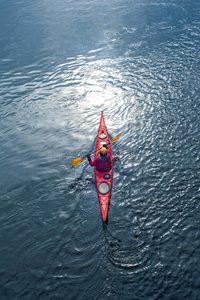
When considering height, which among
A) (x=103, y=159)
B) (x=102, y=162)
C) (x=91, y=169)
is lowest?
(x=91, y=169)

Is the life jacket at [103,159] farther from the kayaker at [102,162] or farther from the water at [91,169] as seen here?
the water at [91,169]

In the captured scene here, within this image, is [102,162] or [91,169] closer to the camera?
[102,162]

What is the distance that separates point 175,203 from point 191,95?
10241mm

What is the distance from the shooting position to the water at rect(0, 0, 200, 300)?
804cm

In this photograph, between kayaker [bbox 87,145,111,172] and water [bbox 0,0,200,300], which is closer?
water [bbox 0,0,200,300]

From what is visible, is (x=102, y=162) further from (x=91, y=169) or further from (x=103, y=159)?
(x=91, y=169)

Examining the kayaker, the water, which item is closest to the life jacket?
the kayaker

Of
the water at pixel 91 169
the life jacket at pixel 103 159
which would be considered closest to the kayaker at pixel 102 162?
the life jacket at pixel 103 159

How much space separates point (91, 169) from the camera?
39.8 ft

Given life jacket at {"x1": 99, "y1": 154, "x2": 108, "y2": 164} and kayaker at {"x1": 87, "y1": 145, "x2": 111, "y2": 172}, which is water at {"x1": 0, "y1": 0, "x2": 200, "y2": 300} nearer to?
kayaker at {"x1": 87, "y1": 145, "x2": 111, "y2": 172}

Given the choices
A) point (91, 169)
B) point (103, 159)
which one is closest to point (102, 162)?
point (103, 159)

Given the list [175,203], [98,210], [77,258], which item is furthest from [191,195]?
[77,258]

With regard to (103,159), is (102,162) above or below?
below

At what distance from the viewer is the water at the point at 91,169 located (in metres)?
8.04
